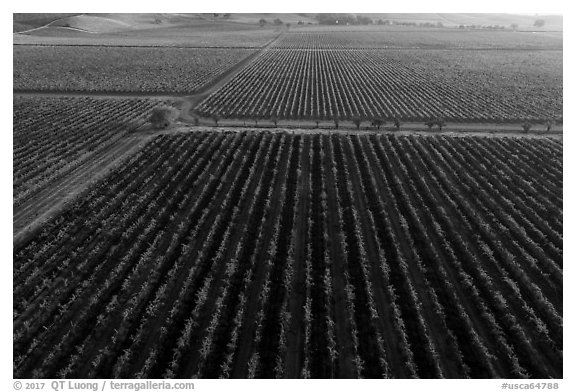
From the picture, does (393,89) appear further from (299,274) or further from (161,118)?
(299,274)

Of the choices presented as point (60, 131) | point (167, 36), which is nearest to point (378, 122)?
point (60, 131)

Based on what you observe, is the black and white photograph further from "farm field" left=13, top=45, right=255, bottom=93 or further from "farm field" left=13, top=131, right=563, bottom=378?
"farm field" left=13, top=45, right=255, bottom=93

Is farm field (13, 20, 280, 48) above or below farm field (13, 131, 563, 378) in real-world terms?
above

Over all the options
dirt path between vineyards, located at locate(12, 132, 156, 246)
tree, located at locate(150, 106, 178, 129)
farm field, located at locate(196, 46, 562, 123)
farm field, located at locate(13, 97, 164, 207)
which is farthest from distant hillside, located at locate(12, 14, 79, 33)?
dirt path between vineyards, located at locate(12, 132, 156, 246)

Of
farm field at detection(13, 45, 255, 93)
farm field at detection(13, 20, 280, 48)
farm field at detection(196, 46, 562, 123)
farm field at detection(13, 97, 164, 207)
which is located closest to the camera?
farm field at detection(13, 97, 164, 207)

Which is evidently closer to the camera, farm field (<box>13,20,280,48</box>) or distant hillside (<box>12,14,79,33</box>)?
farm field (<box>13,20,280,48</box>)

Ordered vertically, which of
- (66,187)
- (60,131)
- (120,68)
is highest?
(120,68)

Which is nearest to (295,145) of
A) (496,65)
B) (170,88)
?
(170,88)
